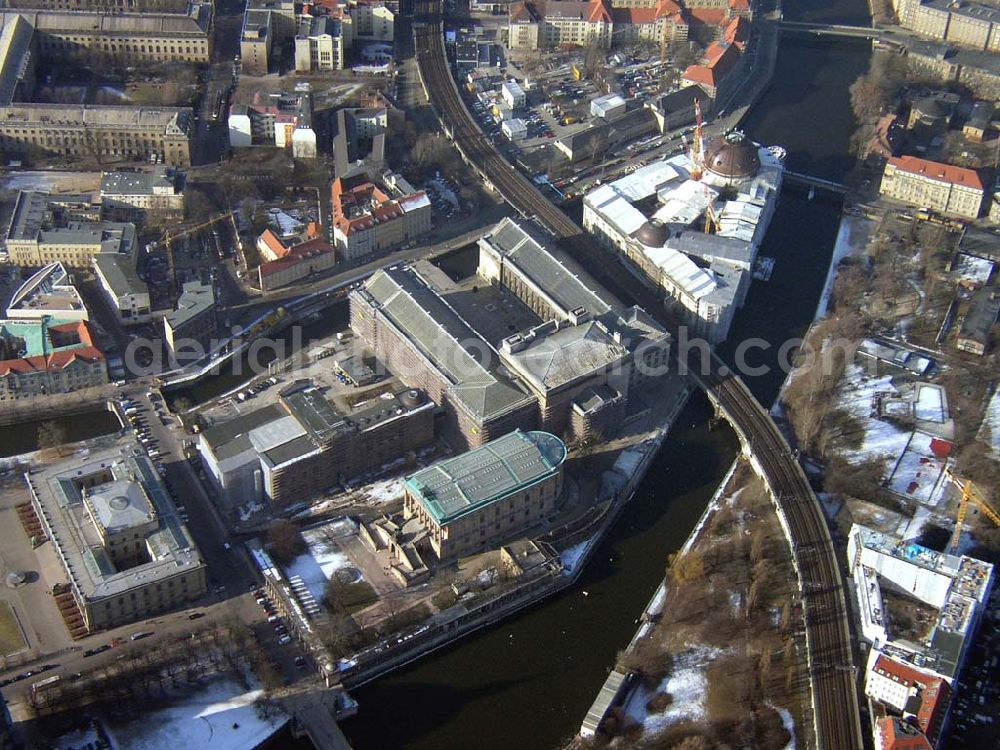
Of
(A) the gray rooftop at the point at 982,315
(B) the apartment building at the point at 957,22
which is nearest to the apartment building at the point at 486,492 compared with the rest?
(A) the gray rooftop at the point at 982,315

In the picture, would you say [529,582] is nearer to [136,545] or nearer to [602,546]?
[602,546]

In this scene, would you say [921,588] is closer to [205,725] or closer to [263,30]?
[205,725]

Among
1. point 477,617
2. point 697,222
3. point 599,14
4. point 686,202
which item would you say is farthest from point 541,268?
point 599,14

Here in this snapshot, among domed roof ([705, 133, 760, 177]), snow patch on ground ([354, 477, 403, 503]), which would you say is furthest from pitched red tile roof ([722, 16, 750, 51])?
snow patch on ground ([354, 477, 403, 503])

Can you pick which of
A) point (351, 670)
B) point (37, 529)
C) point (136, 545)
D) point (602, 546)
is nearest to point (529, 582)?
point (602, 546)

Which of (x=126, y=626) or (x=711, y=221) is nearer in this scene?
(x=126, y=626)

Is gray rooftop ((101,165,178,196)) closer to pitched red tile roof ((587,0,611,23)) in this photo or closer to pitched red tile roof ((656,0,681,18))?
pitched red tile roof ((587,0,611,23))
